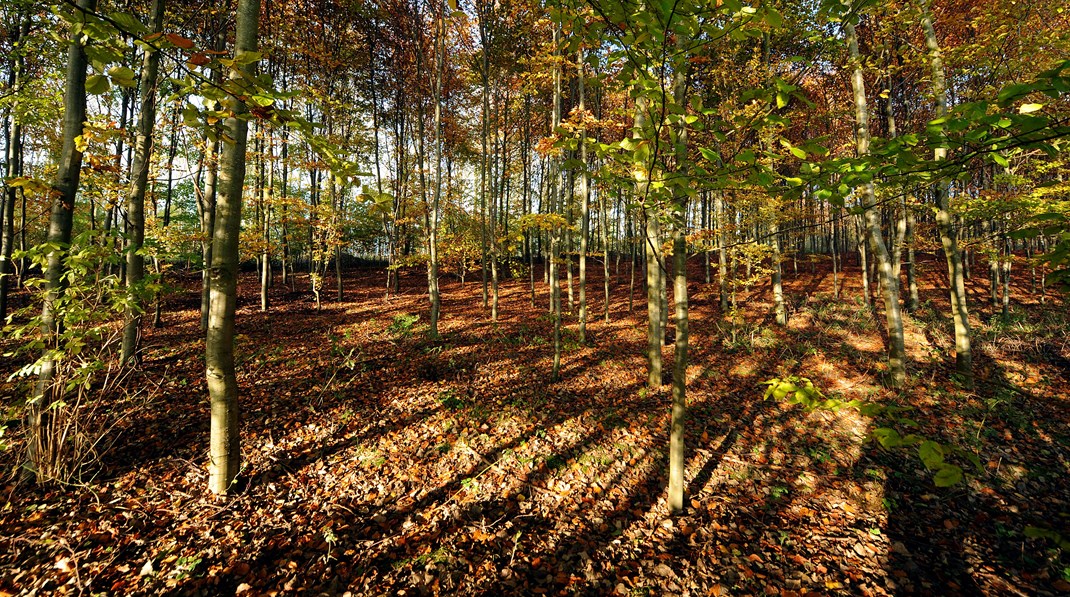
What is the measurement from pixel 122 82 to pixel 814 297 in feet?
68.3

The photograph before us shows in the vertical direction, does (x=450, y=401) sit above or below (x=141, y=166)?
below

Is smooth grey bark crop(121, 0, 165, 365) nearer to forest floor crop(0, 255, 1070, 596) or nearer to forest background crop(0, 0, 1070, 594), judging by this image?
forest background crop(0, 0, 1070, 594)

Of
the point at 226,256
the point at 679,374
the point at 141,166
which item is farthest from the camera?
the point at 141,166

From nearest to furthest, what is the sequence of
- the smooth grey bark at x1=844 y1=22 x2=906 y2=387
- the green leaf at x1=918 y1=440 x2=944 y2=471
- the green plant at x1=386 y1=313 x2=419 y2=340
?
the green leaf at x1=918 y1=440 x2=944 y2=471
the smooth grey bark at x1=844 y1=22 x2=906 y2=387
the green plant at x1=386 y1=313 x2=419 y2=340

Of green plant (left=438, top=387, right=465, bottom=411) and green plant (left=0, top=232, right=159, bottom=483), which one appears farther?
green plant (left=438, top=387, right=465, bottom=411)

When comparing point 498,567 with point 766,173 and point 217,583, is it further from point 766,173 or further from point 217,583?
point 766,173

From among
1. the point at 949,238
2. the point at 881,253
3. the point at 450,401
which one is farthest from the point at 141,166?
the point at 949,238

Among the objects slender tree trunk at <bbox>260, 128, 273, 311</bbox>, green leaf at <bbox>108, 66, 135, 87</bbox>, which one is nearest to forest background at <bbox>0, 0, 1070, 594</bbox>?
green leaf at <bbox>108, 66, 135, 87</bbox>

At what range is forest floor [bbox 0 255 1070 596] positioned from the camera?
3.67 m

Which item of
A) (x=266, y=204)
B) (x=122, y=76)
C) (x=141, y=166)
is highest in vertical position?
(x=266, y=204)

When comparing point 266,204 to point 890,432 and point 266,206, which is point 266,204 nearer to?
point 266,206

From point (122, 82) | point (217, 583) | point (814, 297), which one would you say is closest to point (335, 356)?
point (217, 583)

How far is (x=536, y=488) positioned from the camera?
5.00 meters

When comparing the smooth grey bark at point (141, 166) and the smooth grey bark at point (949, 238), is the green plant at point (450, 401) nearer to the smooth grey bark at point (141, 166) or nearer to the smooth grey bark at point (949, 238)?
the smooth grey bark at point (141, 166)
